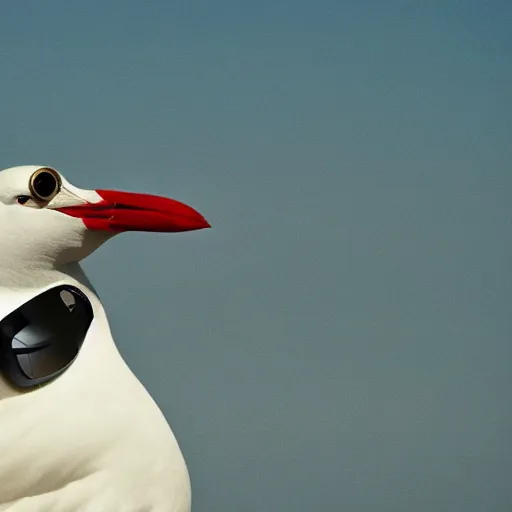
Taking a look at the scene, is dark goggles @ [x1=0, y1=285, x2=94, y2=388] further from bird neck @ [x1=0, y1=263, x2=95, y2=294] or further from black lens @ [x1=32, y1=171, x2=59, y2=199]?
black lens @ [x1=32, y1=171, x2=59, y2=199]

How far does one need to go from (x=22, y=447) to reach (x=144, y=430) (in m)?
0.18

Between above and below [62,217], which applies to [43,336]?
below

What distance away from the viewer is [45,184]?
1.34 metres

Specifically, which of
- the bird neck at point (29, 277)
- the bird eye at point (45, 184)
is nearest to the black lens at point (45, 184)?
the bird eye at point (45, 184)

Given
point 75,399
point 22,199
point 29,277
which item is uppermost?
point 22,199

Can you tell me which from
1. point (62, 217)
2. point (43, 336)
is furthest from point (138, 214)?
point (43, 336)

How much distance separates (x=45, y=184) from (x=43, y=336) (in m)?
0.22

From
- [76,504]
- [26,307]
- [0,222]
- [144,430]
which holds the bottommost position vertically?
[76,504]

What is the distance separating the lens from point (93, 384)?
54.1 inches

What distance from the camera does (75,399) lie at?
136 cm

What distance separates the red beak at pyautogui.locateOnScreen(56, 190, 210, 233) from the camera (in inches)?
53.6

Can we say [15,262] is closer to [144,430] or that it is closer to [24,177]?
[24,177]

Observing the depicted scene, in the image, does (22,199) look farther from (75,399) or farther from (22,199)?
(75,399)

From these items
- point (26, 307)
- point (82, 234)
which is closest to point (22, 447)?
point (26, 307)
